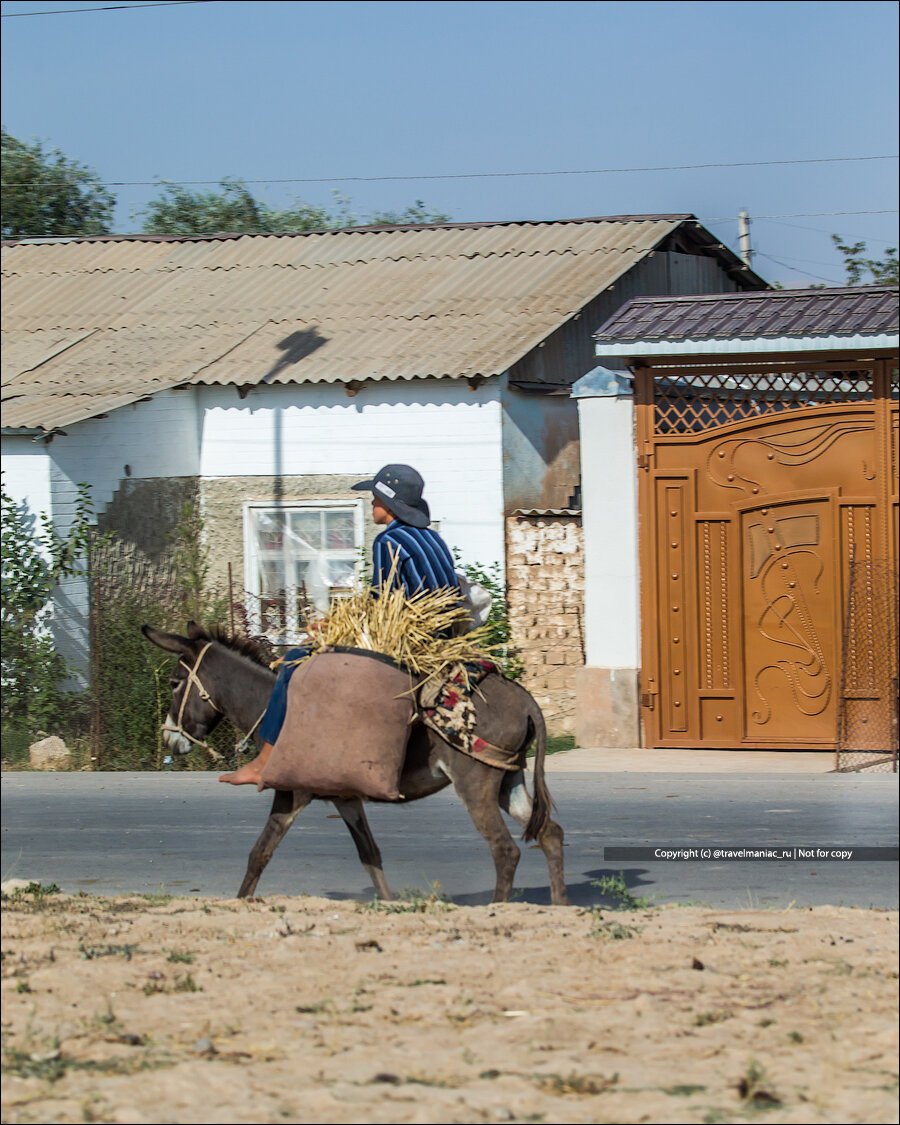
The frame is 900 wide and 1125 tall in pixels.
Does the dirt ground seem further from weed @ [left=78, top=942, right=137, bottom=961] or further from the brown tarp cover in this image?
the brown tarp cover

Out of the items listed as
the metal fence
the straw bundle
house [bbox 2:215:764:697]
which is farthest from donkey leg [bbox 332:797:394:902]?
house [bbox 2:215:764:697]

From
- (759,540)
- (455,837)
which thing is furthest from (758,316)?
(455,837)

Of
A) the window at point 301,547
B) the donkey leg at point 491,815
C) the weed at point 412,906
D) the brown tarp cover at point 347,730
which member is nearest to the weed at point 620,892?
the donkey leg at point 491,815

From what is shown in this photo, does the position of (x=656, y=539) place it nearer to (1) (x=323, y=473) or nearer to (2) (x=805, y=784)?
(2) (x=805, y=784)

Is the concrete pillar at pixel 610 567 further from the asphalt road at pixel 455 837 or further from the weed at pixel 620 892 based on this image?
the weed at pixel 620 892

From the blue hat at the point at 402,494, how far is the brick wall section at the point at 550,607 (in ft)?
23.9

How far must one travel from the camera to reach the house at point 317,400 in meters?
15.6

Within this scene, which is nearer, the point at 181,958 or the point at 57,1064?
the point at 57,1064

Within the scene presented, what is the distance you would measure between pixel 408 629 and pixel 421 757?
0.64 meters

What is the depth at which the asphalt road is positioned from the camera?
319 inches

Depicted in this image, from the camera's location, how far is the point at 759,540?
503 inches

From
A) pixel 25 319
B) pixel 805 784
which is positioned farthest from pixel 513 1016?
pixel 25 319

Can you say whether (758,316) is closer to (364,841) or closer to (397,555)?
(397,555)

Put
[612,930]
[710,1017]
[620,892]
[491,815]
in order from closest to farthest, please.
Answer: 1. [710,1017]
2. [612,930]
3. [491,815]
4. [620,892]
